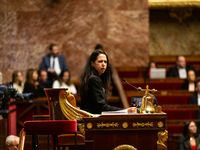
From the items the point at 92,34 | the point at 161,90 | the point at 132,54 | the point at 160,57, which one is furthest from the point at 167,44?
the point at 161,90

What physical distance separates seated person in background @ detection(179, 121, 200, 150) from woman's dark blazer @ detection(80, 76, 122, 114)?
9.60 ft

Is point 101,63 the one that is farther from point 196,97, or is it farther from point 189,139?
point 196,97

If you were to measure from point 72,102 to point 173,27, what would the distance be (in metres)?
7.74

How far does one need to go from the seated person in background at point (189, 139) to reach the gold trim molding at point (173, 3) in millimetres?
4699

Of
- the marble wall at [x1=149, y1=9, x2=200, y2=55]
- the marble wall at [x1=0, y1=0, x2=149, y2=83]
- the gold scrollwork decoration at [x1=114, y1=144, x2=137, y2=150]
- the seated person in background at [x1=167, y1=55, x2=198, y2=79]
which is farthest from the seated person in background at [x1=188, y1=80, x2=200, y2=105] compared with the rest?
the gold scrollwork decoration at [x1=114, y1=144, x2=137, y2=150]

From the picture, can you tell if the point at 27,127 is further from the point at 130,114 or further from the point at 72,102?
the point at 130,114

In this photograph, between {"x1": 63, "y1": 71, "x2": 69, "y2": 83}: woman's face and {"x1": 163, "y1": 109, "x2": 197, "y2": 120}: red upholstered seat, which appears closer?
{"x1": 163, "y1": 109, "x2": 197, "y2": 120}: red upholstered seat

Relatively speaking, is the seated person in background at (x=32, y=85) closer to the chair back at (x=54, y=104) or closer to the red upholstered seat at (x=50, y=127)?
the chair back at (x=54, y=104)

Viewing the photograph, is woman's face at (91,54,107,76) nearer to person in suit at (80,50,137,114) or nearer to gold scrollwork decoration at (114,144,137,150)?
person in suit at (80,50,137,114)

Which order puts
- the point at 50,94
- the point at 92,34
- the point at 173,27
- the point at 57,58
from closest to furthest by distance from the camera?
the point at 50,94 < the point at 57,58 < the point at 92,34 < the point at 173,27

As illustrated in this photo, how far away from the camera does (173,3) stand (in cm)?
951

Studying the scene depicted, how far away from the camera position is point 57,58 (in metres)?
8.12

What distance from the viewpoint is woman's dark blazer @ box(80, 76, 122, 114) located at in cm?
292

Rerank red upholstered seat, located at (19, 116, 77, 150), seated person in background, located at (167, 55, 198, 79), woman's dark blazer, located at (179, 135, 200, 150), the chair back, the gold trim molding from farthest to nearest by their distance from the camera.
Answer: the gold trim molding → seated person in background, located at (167, 55, 198, 79) → woman's dark blazer, located at (179, 135, 200, 150) → the chair back → red upholstered seat, located at (19, 116, 77, 150)
